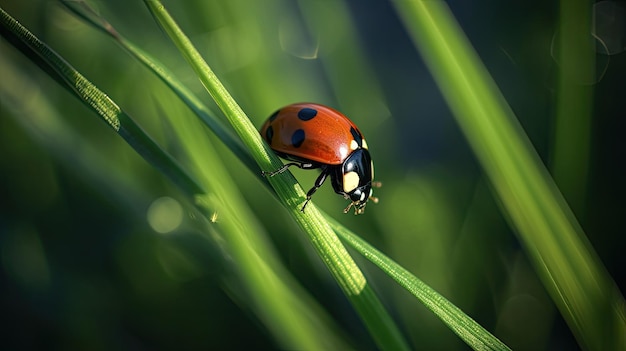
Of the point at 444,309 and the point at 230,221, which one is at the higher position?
the point at 230,221

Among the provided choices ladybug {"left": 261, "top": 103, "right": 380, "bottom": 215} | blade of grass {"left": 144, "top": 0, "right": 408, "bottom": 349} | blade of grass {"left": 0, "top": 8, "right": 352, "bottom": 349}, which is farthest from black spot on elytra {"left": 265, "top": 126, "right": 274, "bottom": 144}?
blade of grass {"left": 144, "top": 0, "right": 408, "bottom": 349}

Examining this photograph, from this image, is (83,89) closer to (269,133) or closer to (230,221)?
(230,221)

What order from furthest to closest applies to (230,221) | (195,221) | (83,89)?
(195,221) → (230,221) → (83,89)

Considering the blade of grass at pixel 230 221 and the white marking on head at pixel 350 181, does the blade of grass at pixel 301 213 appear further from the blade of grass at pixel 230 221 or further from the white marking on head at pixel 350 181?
the white marking on head at pixel 350 181

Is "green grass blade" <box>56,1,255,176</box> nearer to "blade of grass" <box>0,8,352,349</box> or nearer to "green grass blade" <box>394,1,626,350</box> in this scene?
"blade of grass" <box>0,8,352,349</box>

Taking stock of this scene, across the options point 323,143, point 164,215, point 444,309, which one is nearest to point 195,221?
point 164,215

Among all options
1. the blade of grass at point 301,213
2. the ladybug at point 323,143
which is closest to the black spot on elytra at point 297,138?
the ladybug at point 323,143

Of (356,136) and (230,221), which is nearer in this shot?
(230,221)
